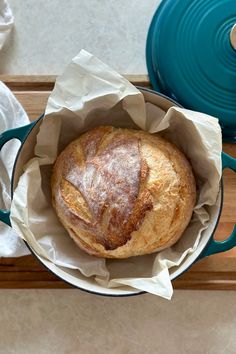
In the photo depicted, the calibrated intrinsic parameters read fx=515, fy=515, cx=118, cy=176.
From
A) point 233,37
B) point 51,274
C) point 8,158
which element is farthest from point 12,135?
point 233,37

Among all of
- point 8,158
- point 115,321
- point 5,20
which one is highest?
point 5,20

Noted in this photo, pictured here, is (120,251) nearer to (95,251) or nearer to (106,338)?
(95,251)

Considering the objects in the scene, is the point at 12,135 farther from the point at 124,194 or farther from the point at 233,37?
the point at 233,37

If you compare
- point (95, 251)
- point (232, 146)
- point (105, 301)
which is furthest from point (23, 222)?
point (232, 146)

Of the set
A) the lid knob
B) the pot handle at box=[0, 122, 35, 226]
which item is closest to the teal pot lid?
the lid knob

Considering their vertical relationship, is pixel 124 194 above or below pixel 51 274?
above


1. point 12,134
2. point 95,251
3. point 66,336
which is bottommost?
point 66,336
